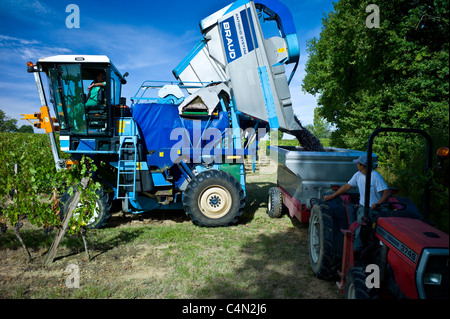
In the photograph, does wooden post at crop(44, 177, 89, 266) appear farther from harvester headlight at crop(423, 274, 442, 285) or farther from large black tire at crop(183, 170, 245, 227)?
harvester headlight at crop(423, 274, 442, 285)

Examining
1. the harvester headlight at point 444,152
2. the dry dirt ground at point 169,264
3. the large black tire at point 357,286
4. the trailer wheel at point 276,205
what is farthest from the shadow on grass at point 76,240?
the harvester headlight at point 444,152

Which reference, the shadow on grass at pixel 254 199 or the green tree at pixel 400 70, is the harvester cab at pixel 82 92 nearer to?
the shadow on grass at pixel 254 199

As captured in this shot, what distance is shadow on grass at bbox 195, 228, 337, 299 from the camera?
336cm

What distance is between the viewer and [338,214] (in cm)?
A: 352

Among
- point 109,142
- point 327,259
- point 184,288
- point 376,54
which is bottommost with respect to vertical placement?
point 184,288

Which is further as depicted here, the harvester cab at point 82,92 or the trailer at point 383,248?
the harvester cab at point 82,92

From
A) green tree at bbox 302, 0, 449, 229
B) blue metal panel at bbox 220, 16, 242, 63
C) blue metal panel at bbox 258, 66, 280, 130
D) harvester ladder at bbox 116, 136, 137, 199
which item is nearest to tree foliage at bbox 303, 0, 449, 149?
green tree at bbox 302, 0, 449, 229

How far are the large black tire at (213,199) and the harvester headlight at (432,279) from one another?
3899mm

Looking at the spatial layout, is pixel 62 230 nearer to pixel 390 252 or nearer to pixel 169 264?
pixel 169 264

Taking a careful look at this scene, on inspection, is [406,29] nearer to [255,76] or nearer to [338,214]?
[255,76]

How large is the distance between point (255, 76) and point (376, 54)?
9285 mm

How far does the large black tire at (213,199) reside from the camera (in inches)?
223
